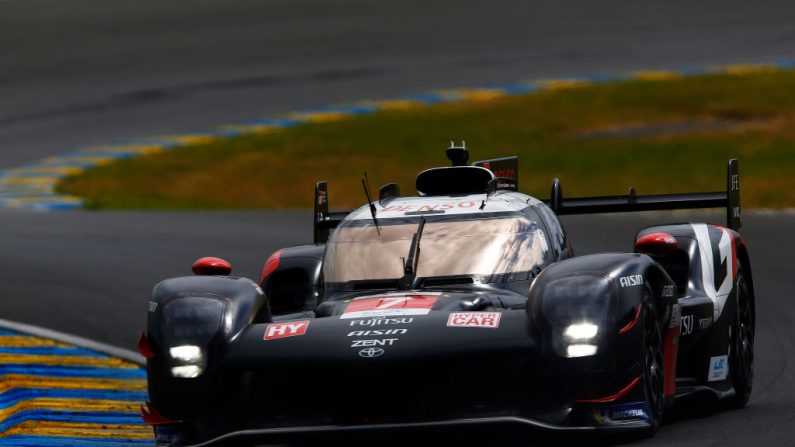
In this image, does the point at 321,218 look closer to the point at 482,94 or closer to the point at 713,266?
the point at 713,266

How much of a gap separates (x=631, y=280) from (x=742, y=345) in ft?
7.27

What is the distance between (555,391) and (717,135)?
1665cm

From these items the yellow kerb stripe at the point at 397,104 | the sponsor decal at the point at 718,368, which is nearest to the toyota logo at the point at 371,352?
the sponsor decal at the point at 718,368

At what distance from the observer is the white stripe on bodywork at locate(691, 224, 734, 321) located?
8.84 m

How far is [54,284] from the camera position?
13836 millimetres

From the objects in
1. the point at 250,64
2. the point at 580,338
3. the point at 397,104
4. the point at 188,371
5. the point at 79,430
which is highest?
the point at 250,64

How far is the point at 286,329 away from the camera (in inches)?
285

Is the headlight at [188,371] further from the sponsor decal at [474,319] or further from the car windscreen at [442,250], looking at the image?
the car windscreen at [442,250]

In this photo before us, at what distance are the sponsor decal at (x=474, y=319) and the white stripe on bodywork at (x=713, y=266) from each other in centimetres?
211

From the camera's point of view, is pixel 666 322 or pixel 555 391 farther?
pixel 666 322

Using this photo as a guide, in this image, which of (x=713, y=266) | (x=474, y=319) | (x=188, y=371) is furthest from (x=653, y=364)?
(x=188, y=371)

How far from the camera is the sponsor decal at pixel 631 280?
7133 mm

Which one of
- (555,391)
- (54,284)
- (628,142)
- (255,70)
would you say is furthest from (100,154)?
(555,391)

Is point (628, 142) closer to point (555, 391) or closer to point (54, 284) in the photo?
point (54, 284)
